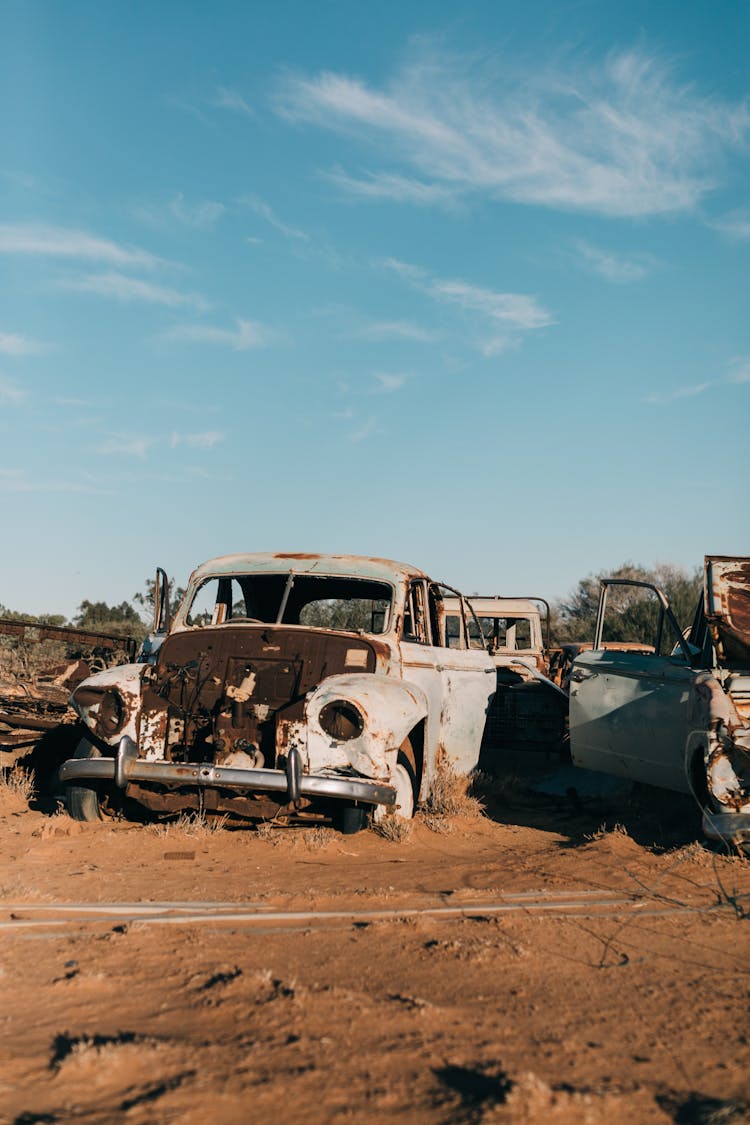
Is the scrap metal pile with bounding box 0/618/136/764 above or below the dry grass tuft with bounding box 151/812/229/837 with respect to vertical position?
above

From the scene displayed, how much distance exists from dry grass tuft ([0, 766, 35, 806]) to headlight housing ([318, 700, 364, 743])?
311cm

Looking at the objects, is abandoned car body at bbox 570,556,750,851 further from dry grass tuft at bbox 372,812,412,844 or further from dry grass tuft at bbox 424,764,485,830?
dry grass tuft at bbox 372,812,412,844

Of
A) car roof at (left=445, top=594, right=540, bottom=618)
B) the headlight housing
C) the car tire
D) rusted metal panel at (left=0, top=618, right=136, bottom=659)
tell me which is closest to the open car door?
the car tire

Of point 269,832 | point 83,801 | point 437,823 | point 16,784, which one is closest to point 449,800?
point 437,823

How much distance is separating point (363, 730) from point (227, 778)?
0.84m

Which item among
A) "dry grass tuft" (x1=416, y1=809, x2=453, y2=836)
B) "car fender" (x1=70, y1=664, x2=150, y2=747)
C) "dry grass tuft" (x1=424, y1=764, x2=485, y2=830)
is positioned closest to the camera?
"car fender" (x1=70, y1=664, x2=150, y2=747)

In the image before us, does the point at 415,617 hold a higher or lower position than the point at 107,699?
higher

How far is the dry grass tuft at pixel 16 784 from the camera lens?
296 inches

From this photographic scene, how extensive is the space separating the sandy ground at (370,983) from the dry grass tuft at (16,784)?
172 centimetres

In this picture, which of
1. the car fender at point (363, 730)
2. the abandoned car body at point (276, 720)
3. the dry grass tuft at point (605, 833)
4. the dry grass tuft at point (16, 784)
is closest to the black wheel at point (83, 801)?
the abandoned car body at point (276, 720)

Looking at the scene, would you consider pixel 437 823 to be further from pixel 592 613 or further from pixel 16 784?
pixel 592 613

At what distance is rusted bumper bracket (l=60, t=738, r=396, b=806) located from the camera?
5.46m

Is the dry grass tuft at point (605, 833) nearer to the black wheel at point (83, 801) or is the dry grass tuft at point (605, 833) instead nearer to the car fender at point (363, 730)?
the car fender at point (363, 730)

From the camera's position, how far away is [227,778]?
217 inches
